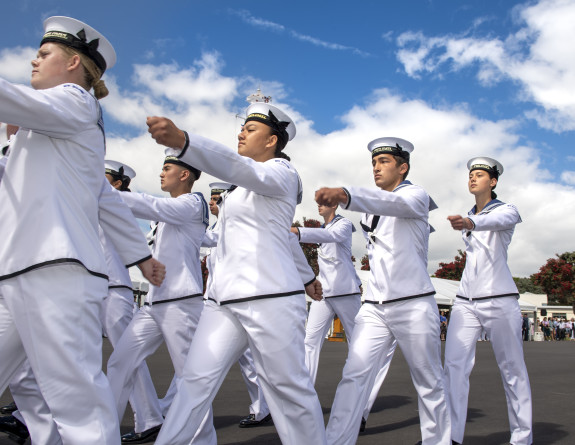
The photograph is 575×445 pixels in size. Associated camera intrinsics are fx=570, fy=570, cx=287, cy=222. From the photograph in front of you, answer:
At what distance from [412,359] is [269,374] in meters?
1.52

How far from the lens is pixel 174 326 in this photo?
462 centimetres

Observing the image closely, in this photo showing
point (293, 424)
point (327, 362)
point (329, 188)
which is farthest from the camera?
point (327, 362)

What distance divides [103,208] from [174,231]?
1845mm

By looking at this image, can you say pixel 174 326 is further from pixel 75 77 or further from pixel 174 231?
pixel 75 77

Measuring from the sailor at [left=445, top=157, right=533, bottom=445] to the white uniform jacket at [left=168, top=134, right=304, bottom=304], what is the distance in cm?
205

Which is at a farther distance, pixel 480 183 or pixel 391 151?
pixel 480 183

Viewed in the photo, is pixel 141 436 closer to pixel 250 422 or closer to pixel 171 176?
pixel 250 422

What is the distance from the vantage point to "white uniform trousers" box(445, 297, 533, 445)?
4879 mm

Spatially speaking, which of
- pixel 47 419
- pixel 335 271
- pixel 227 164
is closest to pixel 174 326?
pixel 47 419

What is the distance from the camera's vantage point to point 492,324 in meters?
5.05

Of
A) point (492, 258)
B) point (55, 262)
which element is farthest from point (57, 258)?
point (492, 258)

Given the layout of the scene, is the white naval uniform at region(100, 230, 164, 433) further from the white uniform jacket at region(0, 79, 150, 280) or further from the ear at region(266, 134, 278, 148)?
the white uniform jacket at region(0, 79, 150, 280)

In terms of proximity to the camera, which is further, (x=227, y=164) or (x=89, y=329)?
(x=227, y=164)

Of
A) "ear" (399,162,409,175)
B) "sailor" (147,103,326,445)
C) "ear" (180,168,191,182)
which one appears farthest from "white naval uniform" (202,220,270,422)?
"sailor" (147,103,326,445)
